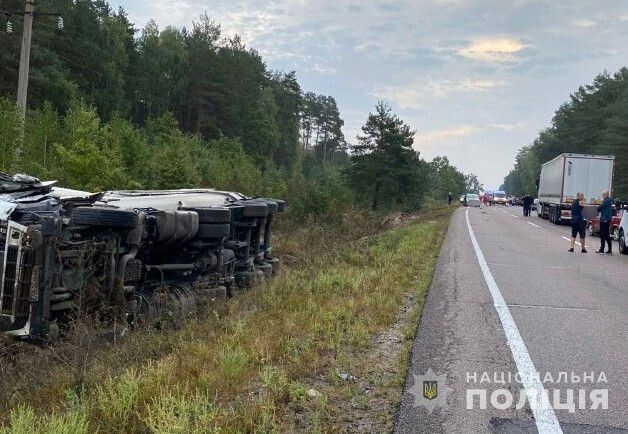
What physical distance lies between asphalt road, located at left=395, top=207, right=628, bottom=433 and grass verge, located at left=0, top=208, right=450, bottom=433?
35cm

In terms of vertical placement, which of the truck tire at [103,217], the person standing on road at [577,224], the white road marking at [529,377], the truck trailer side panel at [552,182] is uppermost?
the truck trailer side panel at [552,182]

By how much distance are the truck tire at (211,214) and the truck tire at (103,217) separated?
1975 mm

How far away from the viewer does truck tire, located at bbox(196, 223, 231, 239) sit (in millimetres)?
8789

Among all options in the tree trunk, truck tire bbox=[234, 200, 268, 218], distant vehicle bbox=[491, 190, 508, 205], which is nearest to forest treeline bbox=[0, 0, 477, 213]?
the tree trunk

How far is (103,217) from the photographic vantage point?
667 cm

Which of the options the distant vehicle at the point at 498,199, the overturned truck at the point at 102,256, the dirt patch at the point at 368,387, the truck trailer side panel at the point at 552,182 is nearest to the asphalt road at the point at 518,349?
the dirt patch at the point at 368,387

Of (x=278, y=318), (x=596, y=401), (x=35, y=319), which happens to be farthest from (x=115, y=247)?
(x=596, y=401)

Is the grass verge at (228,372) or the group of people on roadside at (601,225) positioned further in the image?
the group of people on roadside at (601,225)

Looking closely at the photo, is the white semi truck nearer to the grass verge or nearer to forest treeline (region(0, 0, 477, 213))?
forest treeline (region(0, 0, 477, 213))

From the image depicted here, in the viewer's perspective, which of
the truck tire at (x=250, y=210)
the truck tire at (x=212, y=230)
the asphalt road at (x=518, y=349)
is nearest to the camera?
the asphalt road at (x=518, y=349)

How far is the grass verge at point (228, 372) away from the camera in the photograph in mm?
3805

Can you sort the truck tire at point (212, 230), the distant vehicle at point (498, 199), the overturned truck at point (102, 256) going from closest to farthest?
the overturned truck at point (102, 256)
the truck tire at point (212, 230)
the distant vehicle at point (498, 199)

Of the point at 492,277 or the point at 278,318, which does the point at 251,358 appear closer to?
the point at 278,318

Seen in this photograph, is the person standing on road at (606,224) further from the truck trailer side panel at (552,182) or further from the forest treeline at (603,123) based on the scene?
the forest treeline at (603,123)
